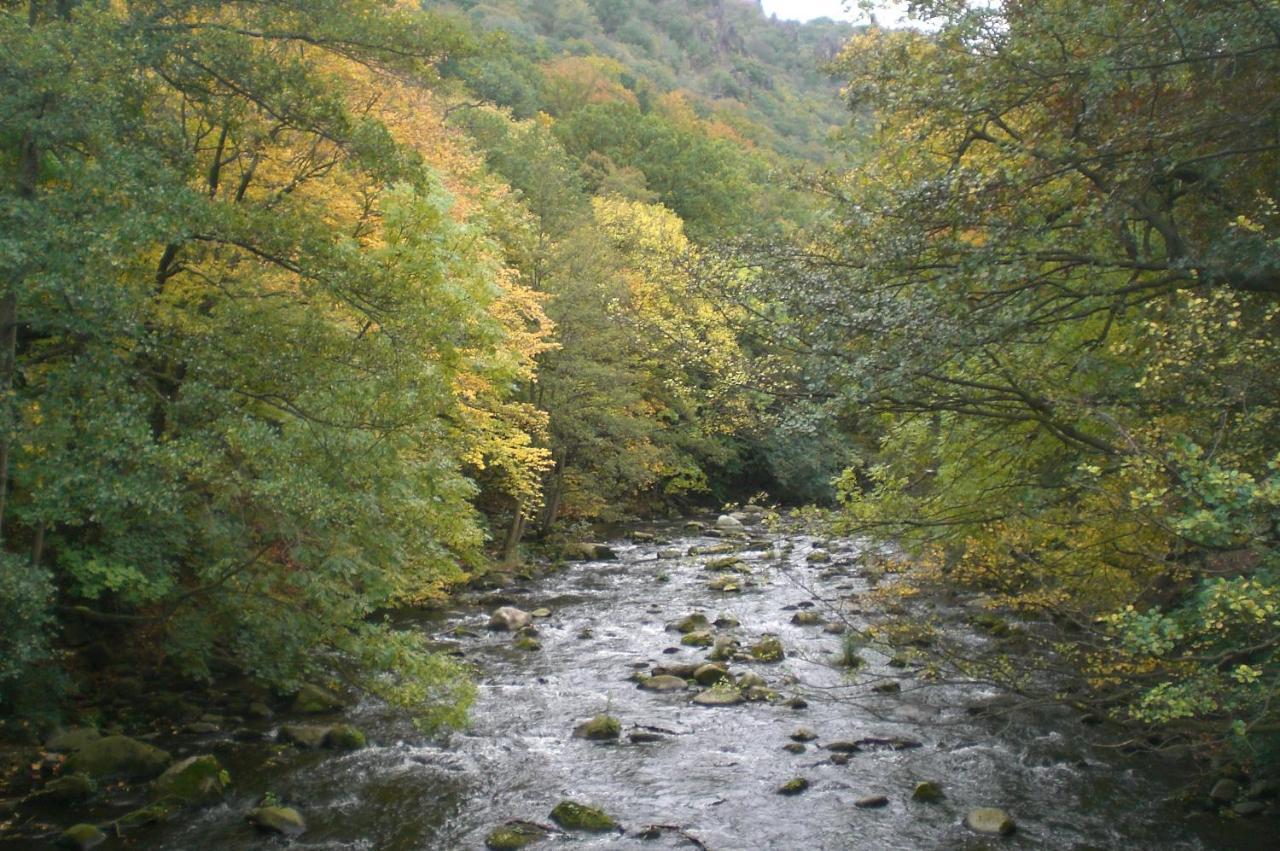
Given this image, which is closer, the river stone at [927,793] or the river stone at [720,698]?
the river stone at [927,793]

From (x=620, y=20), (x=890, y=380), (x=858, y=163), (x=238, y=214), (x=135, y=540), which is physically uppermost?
(x=620, y=20)

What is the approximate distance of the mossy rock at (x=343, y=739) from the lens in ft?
43.4

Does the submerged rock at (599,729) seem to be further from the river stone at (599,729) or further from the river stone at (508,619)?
the river stone at (508,619)

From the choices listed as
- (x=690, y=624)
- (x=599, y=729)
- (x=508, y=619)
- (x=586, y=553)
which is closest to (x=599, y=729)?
(x=599, y=729)

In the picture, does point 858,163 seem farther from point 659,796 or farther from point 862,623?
point 862,623

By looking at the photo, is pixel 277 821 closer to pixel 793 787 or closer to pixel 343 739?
pixel 343 739

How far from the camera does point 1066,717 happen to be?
14398 mm

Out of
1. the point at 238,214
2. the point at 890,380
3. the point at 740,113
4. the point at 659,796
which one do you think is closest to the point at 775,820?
the point at 659,796

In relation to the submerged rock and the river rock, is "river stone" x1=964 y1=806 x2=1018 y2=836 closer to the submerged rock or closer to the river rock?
the submerged rock

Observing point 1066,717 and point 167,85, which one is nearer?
point 167,85

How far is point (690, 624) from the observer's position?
2058 cm

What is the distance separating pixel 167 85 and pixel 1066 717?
46.7 feet

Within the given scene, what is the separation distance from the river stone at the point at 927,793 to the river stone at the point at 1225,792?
2940 millimetres

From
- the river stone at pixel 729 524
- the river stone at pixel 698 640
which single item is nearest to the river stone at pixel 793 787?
the river stone at pixel 698 640
